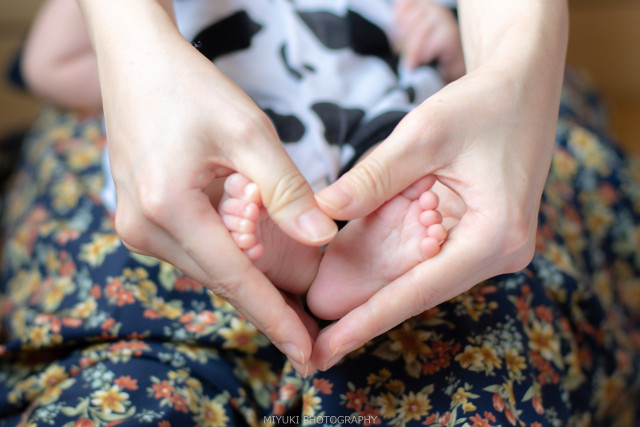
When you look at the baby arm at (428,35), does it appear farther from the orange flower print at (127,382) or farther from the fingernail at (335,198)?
the orange flower print at (127,382)

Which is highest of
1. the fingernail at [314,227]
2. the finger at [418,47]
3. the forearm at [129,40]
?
the forearm at [129,40]

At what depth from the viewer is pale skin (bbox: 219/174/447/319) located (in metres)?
0.48

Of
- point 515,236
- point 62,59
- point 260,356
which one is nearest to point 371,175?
point 515,236

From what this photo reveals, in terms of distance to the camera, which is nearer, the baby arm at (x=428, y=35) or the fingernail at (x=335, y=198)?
the fingernail at (x=335, y=198)

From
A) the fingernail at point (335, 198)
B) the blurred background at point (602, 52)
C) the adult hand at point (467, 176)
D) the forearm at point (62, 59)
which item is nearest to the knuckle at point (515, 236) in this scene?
the adult hand at point (467, 176)

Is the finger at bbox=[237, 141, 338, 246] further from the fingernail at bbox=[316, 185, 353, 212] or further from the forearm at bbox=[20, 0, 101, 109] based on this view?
the forearm at bbox=[20, 0, 101, 109]

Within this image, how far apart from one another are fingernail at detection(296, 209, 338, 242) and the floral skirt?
194mm

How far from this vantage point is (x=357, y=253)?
0.51 meters

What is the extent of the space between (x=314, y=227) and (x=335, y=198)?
0.03 m

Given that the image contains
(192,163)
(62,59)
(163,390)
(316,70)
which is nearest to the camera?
(192,163)

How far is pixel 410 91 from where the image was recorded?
691 mm

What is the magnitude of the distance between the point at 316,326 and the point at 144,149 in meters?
0.22

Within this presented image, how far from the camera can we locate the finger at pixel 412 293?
47 centimetres

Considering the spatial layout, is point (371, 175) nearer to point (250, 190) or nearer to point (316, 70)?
point (250, 190)
